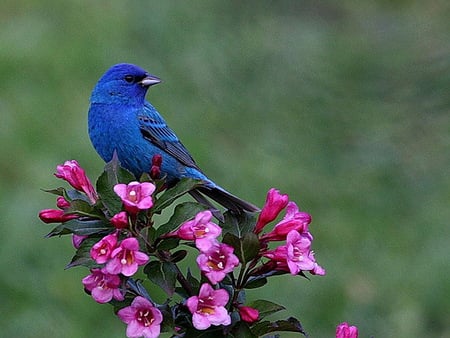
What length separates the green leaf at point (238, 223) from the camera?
156 cm

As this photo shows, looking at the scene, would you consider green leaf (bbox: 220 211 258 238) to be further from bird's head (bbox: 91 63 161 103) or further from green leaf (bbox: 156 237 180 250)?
bird's head (bbox: 91 63 161 103)

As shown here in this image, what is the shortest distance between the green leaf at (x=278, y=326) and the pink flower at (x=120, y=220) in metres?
0.27

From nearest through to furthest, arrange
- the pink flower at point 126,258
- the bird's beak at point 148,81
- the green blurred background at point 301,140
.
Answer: the pink flower at point 126,258, the bird's beak at point 148,81, the green blurred background at point 301,140

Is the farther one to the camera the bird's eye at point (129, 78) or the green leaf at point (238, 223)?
the bird's eye at point (129, 78)

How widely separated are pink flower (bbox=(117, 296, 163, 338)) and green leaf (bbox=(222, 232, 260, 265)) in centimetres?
15

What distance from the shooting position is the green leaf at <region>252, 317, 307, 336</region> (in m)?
1.54

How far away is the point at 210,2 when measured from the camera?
435 cm

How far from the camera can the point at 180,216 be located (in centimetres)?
153

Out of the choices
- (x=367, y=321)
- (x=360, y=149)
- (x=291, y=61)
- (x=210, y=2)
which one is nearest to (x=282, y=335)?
(x=367, y=321)

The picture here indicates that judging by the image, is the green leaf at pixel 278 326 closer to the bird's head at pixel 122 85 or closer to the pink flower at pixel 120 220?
the pink flower at pixel 120 220

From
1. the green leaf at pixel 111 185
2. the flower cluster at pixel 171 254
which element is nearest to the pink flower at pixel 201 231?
the flower cluster at pixel 171 254

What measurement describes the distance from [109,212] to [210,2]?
2.94 meters

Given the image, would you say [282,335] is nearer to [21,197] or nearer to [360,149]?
[360,149]

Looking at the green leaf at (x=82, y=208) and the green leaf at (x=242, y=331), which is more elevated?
the green leaf at (x=82, y=208)
